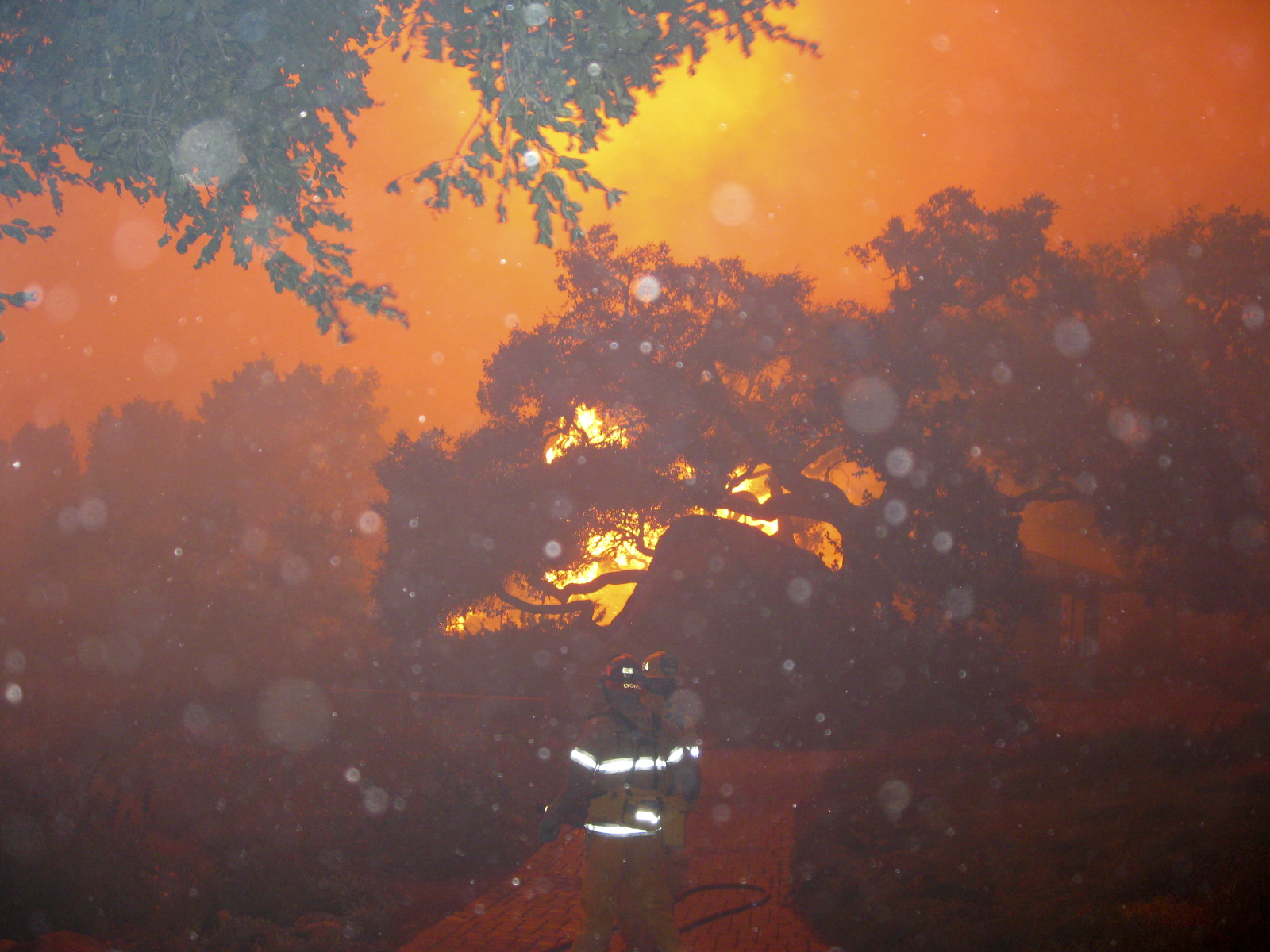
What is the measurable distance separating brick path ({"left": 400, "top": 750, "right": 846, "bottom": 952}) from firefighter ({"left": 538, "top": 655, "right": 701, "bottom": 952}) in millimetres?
371

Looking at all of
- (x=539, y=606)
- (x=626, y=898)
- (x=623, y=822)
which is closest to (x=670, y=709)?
(x=623, y=822)

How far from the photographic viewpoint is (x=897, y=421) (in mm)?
16969

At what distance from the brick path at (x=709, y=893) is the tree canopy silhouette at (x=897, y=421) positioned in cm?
712

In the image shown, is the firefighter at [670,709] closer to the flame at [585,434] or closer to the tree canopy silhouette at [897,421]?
the tree canopy silhouette at [897,421]

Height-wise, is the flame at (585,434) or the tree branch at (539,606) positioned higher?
the flame at (585,434)

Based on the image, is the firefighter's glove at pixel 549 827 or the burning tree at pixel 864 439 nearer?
the firefighter's glove at pixel 549 827

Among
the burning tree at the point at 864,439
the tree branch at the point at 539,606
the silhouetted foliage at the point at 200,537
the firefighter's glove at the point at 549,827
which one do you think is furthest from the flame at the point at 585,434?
the firefighter's glove at the point at 549,827

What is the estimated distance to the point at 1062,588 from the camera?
94.2 feet

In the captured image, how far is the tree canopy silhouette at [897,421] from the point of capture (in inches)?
675

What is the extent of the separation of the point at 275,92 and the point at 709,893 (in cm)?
871

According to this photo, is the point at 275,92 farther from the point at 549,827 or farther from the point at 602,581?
the point at 602,581

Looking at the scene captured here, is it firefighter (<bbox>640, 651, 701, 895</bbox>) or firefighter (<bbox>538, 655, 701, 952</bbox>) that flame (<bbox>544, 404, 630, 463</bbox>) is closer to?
firefighter (<bbox>640, 651, 701, 895</bbox>)

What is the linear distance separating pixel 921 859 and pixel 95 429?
58.5 metres

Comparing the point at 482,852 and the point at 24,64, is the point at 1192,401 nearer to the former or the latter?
the point at 482,852
